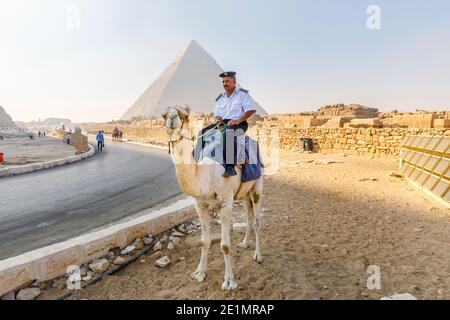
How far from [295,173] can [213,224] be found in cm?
710

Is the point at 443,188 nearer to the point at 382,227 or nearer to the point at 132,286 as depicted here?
the point at 382,227

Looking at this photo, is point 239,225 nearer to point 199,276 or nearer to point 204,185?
point 199,276

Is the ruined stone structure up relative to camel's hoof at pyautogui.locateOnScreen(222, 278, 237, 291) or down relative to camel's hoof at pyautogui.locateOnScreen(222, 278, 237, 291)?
up

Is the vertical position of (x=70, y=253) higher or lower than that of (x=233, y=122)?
lower

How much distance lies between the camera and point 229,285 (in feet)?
11.4

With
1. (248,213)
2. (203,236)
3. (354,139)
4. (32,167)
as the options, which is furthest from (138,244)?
(354,139)

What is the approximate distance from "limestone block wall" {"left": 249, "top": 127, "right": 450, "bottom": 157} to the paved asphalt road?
12.5m

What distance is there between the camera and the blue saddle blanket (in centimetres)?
362

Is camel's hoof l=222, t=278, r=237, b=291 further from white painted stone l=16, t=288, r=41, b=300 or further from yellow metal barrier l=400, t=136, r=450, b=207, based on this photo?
yellow metal barrier l=400, t=136, r=450, b=207

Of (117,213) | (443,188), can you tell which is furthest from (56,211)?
(443,188)

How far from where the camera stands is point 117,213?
656cm

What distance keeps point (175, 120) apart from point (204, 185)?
2.89 ft

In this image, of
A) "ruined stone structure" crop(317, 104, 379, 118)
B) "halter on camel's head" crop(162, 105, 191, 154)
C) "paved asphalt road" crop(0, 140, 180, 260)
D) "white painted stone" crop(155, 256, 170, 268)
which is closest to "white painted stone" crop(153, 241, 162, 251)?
"white painted stone" crop(155, 256, 170, 268)

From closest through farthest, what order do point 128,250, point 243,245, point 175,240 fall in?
1. point 128,250
2. point 243,245
3. point 175,240
